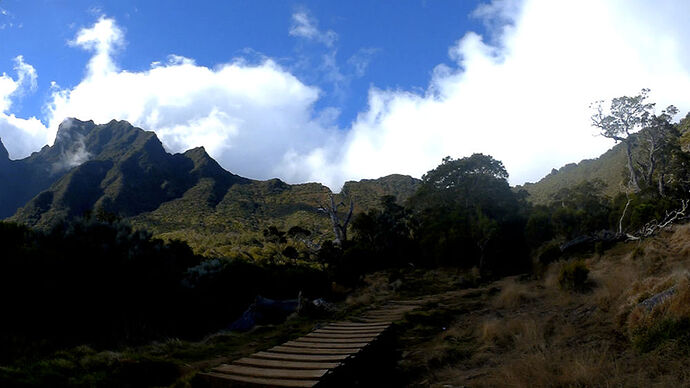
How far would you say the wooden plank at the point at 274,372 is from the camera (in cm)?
296

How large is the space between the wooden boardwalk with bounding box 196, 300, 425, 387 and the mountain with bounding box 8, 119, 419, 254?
39.1 m

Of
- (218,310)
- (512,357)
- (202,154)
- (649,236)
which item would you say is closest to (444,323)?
(512,357)

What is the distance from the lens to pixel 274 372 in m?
3.11

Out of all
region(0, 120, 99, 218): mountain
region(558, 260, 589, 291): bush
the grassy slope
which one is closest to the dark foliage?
region(558, 260, 589, 291): bush

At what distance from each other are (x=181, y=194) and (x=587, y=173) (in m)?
75.7

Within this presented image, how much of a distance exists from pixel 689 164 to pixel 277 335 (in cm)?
3992

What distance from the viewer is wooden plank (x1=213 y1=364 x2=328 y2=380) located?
116 inches

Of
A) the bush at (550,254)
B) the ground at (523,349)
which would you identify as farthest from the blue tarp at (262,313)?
the bush at (550,254)

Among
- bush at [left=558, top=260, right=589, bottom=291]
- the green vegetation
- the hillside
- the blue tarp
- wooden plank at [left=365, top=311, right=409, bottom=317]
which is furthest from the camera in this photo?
the hillside

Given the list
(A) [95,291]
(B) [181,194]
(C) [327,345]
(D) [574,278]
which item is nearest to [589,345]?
(C) [327,345]

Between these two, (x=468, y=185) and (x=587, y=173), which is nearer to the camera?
(x=468, y=185)

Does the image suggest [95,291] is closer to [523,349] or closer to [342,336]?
[342,336]

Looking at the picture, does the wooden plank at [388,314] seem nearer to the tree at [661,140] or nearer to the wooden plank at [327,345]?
the wooden plank at [327,345]

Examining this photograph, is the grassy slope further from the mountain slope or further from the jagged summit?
the jagged summit
